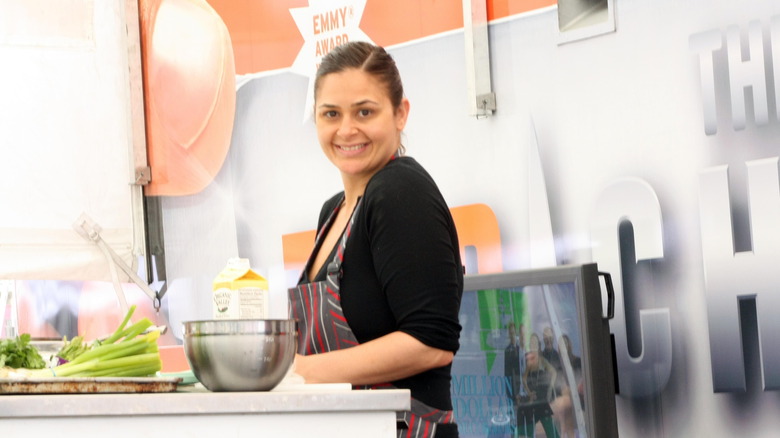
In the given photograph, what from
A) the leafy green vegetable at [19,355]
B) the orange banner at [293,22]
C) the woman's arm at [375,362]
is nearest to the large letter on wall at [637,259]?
the orange banner at [293,22]

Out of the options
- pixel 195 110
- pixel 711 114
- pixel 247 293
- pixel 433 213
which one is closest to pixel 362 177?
pixel 433 213

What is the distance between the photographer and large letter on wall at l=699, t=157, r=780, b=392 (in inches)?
102

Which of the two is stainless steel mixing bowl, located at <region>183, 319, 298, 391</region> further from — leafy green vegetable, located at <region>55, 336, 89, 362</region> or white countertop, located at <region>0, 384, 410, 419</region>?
leafy green vegetable, located at <region>55, 336, 89, 362</region>

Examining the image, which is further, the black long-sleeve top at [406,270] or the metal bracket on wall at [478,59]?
the metal bracket on wall at [478,59]

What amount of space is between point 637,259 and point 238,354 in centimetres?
190

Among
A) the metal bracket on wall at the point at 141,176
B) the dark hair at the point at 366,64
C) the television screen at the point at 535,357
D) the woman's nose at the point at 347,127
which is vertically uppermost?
the metal bracket on wall at the point at 141,176

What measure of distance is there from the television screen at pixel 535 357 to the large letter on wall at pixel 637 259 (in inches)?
4.0

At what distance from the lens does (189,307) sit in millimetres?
4344

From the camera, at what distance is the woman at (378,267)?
4.84ft

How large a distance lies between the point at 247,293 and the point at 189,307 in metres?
3.12

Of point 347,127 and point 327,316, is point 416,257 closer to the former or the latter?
point 327,316

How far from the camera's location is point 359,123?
1.72 metres

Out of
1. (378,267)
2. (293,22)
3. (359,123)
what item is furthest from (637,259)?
(293,22)

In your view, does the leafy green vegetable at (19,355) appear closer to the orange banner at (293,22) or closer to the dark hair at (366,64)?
the dark hair at (366,64)
